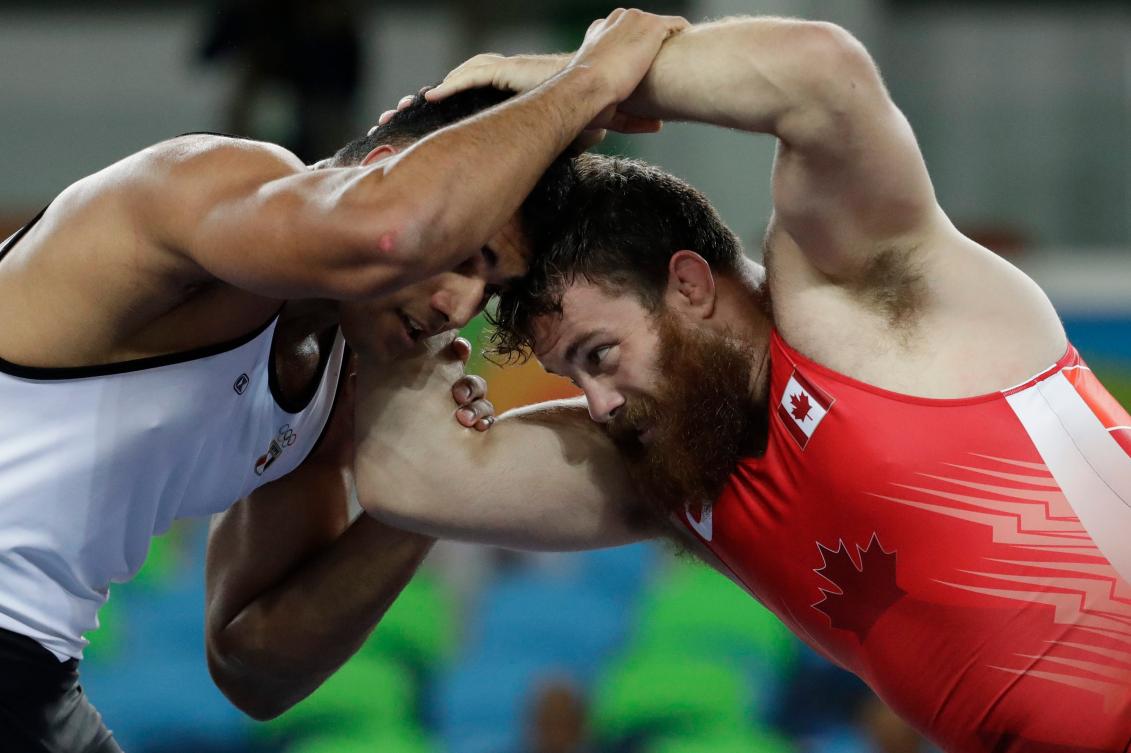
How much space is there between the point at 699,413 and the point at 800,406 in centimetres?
24

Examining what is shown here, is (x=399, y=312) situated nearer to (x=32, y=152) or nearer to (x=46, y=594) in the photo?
(x=46, y=594)

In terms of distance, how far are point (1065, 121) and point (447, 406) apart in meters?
6.00

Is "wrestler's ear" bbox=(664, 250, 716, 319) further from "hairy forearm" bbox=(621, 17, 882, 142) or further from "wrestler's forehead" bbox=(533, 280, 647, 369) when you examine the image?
"hairy forearm" bbox=(621, 17, 882, 142)

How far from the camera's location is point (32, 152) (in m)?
8.80

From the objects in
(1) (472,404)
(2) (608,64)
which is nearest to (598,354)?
(1) (472,404)

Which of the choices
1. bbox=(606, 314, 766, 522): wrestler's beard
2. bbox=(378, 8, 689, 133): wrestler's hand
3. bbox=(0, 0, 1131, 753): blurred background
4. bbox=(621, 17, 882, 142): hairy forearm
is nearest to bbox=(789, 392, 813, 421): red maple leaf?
bbox=(606, 314, 766, 522): wrestler's beard

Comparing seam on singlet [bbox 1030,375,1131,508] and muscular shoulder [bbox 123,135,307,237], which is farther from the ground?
muscular shoulder [bbox 123,135,307,237]

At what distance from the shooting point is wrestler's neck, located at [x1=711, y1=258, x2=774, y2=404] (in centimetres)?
296

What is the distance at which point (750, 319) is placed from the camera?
2984 mm

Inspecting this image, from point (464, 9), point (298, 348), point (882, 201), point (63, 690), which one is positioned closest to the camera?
point (882, 201)

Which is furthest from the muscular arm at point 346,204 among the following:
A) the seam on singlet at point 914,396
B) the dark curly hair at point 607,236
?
the seam on singlet at point 914,396

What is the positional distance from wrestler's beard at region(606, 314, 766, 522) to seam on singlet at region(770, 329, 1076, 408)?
182mm

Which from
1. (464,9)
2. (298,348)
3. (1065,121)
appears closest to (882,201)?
(298,348)

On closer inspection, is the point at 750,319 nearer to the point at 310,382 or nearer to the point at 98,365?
the point at 310,382
